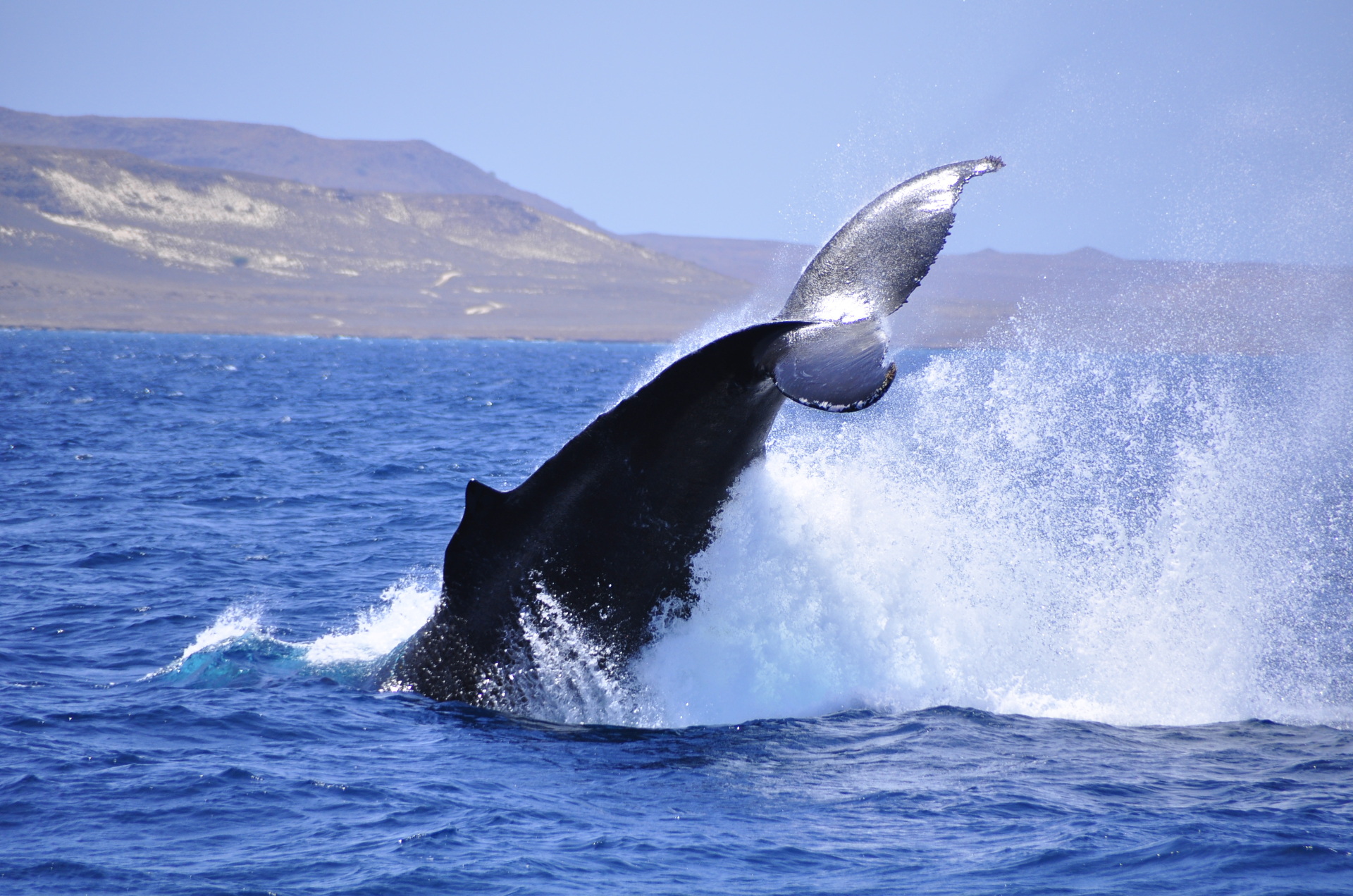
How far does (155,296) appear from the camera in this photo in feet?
463

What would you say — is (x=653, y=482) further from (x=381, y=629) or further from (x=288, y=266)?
(x=288, y=266)

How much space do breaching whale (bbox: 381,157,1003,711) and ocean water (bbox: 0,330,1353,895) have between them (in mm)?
271

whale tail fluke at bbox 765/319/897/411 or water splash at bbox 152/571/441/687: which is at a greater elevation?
whale tail fluke at bbox 765/319/897/411

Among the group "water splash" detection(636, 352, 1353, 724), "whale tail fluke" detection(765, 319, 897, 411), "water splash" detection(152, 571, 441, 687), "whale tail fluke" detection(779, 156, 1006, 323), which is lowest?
"water splash" detection(152, 571, 441, 687)

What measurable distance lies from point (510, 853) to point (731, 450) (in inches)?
83.3

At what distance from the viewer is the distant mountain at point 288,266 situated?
139625mm

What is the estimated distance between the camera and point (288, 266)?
534 feet

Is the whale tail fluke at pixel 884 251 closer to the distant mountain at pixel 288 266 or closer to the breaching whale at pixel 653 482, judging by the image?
the breaching whale at pixel 653 482

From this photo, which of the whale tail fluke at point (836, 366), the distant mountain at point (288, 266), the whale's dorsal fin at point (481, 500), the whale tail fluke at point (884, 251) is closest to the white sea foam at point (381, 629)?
the whale's dorsal fin at point (481, 500)

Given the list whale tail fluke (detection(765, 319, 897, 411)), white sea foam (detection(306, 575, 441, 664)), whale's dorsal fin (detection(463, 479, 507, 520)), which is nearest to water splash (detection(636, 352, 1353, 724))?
whale's dorsal fin (detection(463, 479, 507, 520))

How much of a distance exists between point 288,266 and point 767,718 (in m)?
165

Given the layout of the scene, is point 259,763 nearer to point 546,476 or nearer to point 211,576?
point 546,476

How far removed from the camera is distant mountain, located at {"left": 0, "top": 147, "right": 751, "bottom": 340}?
139625mm

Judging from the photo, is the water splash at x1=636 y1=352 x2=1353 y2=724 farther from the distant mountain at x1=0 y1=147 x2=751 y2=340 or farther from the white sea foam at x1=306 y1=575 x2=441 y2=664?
the distant mountain at x1=0 y1=147 x2=751 y2=340
